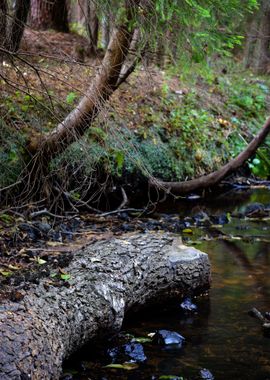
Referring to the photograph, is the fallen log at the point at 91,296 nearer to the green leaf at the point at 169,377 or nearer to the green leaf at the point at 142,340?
the green leaf at the point at 142,340

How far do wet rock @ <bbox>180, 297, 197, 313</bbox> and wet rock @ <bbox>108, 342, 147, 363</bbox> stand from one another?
3.70 ft

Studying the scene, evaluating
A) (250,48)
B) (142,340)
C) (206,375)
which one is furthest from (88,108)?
(250,48)

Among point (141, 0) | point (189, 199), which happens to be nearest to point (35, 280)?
point (141, 0)

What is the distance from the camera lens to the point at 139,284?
5.96 meters

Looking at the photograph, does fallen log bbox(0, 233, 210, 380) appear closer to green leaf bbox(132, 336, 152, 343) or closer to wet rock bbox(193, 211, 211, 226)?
green leaf bbox(132, 336, 152, 343)

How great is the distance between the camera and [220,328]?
5742mm

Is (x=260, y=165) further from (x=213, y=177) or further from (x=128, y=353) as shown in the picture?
(x=128, y=353)

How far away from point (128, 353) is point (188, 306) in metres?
1.37

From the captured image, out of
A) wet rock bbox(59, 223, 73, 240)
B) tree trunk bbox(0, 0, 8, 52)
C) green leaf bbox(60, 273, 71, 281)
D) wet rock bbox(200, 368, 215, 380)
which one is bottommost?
wet rock bbox(200, 368, 215, 380)

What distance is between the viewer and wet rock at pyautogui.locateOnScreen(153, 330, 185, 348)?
5.32 metres

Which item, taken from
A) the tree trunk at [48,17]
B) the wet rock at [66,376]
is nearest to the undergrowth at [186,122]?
the tree trunk at [48,17]

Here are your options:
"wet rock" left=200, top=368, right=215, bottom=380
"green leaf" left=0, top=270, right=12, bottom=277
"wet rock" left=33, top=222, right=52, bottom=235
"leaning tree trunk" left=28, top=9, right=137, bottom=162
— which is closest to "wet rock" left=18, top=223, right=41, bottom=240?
"wet rock" left=33, top=222, right=52, bottom=235

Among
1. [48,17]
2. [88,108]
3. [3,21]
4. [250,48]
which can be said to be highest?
[250,48]

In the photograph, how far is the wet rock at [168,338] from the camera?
5320mm
